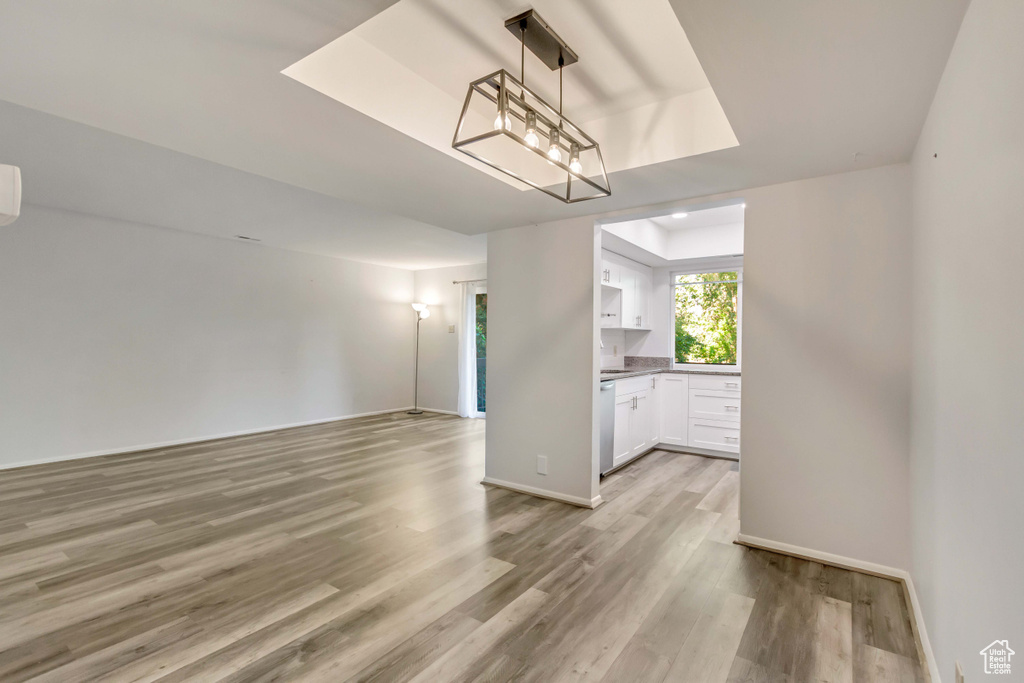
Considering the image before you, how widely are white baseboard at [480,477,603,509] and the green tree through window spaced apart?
3012mm

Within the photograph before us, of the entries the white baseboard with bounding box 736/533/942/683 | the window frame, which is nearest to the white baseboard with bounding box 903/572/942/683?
the white baseboard with bounding box 736/533/942/683

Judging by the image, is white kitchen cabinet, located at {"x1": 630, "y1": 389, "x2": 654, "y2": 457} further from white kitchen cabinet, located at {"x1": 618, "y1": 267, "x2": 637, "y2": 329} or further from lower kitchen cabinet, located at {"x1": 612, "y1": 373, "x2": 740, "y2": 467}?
white kitchen cabinet, located at {"x1": 618, "y1": 267, "x2": 637, "y2": 329}

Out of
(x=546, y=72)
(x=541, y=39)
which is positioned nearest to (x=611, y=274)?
(x=546, y=72)

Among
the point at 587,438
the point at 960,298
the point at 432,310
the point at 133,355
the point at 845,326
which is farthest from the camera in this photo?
the point at 432,310

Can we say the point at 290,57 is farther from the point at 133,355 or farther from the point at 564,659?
the point at 133,355

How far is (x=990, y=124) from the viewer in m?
1.17

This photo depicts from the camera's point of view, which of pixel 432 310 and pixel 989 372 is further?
pixel 432 310

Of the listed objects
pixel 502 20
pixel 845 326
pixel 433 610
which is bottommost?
pixel 433 610

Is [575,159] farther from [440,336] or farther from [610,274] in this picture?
[440,336]

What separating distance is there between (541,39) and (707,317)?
15.4 ft

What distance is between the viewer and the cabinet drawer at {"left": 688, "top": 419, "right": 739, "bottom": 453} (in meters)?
5.02

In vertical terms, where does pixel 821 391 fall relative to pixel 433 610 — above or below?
above

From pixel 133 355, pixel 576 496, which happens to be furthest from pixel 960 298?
pixel 133 355

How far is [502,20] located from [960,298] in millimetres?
1962
